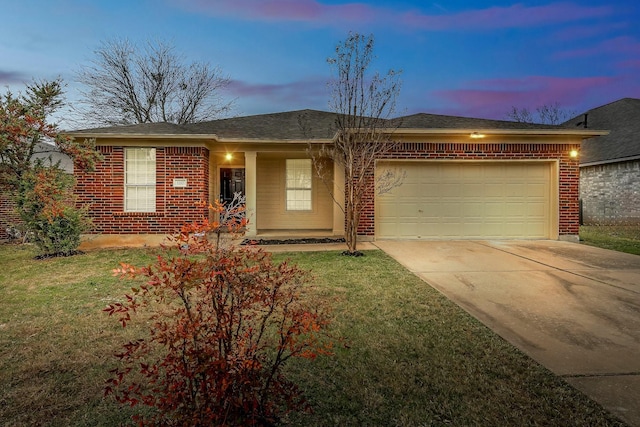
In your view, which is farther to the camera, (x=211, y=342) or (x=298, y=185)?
(x=298, y=185)

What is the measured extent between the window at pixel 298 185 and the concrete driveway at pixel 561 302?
418 cm

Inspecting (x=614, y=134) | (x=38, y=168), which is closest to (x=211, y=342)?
(x=38, y=168)

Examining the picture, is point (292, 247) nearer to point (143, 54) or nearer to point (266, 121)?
point (266, 121)

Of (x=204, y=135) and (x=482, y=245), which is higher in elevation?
(x=204, y=135)

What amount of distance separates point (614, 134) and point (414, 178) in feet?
45.6

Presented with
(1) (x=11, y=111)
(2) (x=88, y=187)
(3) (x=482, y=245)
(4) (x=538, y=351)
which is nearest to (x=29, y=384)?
(4) (x=538, y=351)

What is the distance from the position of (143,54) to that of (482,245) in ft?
79.7

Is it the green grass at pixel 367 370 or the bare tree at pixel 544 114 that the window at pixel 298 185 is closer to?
the green grass at pixel 367 370

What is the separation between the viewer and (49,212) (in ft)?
24.1

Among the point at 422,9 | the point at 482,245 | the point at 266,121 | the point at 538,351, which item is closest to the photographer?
the point at 538,351

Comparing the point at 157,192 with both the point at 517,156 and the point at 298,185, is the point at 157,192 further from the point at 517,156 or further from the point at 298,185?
the point at 517,156

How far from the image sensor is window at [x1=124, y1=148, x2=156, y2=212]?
31.8 ft

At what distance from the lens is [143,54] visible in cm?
2298

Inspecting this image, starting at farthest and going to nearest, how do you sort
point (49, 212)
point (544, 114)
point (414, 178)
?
1. point (544, 114)
2. point (414, 178)
3. point (49, 212)
